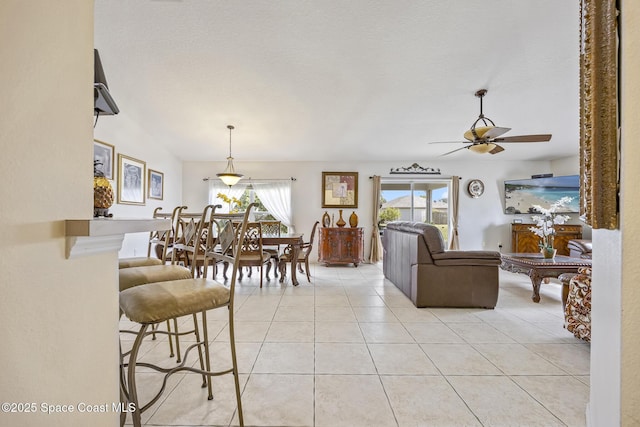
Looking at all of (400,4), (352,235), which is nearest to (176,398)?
(400,4)

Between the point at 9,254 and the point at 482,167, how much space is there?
7196 millimetres

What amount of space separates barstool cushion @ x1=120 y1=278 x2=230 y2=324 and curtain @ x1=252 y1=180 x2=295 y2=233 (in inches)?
190

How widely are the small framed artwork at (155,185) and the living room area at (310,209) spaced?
54 millimetres

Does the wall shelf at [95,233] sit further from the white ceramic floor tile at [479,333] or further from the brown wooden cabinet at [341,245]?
the brown wooden cabinet at [341,245]

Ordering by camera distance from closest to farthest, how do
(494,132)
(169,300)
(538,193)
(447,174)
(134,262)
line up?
(169,300), (134,262), (494,132), (538,193), (447,174)

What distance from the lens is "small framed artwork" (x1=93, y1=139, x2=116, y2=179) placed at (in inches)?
135

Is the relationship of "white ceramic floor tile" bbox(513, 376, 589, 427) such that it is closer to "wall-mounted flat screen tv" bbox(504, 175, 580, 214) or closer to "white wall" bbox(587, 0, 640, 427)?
"white wall" bbox(587, 0, 640, 427)

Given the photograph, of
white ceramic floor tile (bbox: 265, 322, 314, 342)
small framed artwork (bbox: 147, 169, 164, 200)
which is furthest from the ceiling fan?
small framed artwork (bbox: 147, 169, 164, 200)

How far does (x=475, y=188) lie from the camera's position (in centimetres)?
610

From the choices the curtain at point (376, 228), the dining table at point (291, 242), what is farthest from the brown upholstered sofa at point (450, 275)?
the curtain at point (376, 228)

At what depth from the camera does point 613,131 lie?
2.29 ft

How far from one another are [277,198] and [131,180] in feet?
9.09

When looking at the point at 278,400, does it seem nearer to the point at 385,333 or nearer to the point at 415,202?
the point at 385,333

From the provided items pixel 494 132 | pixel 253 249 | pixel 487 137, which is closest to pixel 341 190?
pixel 253 249
